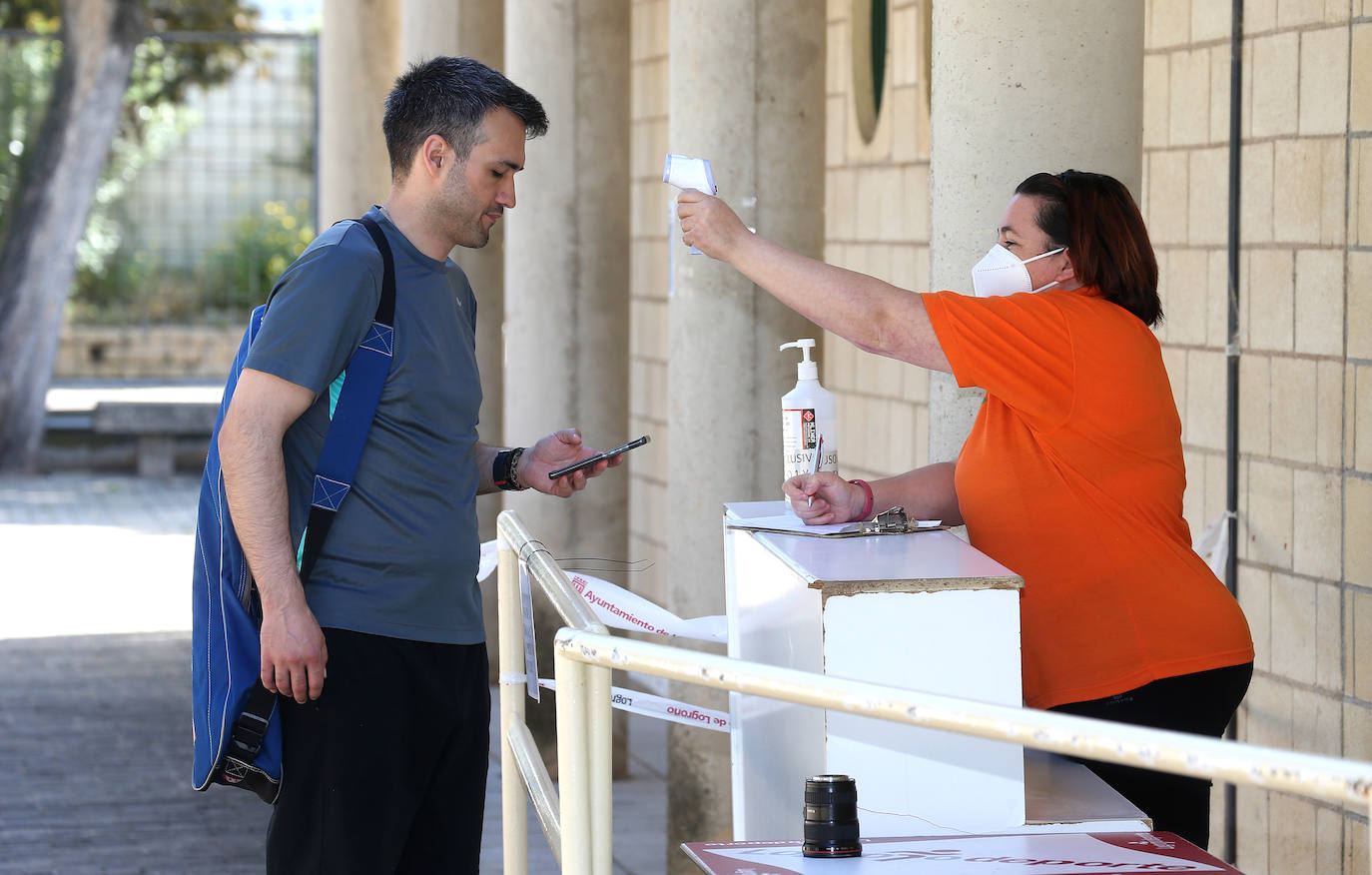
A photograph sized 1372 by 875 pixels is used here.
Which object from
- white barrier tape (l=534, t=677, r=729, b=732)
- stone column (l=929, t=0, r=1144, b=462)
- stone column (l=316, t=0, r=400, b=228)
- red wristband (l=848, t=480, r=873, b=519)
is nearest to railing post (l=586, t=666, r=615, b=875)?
red wristband (l=848, t=480, r=873, b=519)

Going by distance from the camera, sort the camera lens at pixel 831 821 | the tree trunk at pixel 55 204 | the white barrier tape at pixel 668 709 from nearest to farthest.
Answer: the camera lens at pixel 831 821 < the white barrier tape at pixel 668 709 < the tree trunk at pixel 55 204

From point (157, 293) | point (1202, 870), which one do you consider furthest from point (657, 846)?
point (157, 293)

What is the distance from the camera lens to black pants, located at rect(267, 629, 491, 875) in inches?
127

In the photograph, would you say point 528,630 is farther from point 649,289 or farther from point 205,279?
point 205,279

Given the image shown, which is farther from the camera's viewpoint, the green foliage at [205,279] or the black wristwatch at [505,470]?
the green foliage at [205,279]

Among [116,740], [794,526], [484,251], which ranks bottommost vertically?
[116,740]

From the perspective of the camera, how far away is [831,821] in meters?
2.33

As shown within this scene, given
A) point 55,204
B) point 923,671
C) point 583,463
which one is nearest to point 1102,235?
point 923,671

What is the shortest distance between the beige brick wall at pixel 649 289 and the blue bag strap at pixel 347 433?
6376 mm

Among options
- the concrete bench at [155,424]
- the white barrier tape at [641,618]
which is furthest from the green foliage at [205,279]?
the white barrier tape at [641,618]

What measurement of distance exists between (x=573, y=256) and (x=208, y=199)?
1358 cm

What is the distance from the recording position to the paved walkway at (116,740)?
6.17m

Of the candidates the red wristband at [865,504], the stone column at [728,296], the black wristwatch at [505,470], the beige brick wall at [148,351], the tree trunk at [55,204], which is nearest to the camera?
the red wristband at [865,504]

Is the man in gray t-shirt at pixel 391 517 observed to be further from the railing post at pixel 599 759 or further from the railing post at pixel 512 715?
the railing post at pixel 599 759
